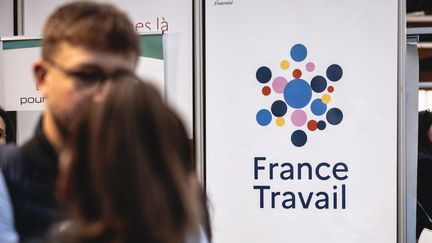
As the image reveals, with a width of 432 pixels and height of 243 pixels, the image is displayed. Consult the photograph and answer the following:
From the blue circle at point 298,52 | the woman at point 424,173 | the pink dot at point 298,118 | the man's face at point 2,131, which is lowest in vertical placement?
the woman at point 424,173

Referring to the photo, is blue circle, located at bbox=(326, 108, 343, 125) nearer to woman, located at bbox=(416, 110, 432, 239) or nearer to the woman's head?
woman, located at bbox=(416, 110, 432, 239)

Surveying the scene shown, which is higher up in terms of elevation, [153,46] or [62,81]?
[153,46]

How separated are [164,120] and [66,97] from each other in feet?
0.80

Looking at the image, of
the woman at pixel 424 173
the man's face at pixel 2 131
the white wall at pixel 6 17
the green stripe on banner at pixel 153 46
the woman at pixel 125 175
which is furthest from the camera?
the white wall at pixel 6 17

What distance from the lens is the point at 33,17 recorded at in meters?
3.39

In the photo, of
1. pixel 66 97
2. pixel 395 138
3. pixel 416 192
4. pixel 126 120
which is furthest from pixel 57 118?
pixel 416 192

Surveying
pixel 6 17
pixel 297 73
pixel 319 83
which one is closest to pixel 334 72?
pixel 319 83

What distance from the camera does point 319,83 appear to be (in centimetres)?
305

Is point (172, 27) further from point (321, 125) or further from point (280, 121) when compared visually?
point (321, 125)

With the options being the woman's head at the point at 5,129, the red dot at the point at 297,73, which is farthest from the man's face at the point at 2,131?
the red dot at the point at 297,73

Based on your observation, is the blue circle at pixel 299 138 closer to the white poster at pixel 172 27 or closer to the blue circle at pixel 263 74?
the blue circle at pixel 263 74

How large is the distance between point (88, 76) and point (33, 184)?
22cm

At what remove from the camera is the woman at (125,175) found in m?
0.77

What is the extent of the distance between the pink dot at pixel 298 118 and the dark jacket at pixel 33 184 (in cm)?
220
